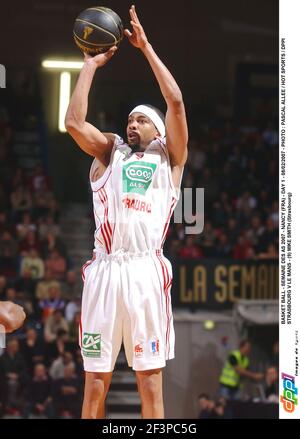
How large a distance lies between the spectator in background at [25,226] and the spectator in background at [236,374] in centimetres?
320

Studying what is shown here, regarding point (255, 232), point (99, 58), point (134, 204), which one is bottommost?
point (255, 232)

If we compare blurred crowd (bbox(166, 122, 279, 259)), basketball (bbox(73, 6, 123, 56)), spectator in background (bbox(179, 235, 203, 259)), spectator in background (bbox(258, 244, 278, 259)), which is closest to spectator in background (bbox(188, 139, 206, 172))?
blurred crowd (bbox(166, 122, 279, 259))

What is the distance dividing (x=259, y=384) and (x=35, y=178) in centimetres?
392

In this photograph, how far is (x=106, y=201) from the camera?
6.52m

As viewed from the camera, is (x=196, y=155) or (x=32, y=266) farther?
(x=196, y=155)

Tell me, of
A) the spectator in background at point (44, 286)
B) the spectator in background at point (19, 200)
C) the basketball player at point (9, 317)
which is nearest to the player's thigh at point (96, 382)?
the basketball player at point (9, 317)

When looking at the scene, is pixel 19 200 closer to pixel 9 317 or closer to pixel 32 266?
pixel 32 266

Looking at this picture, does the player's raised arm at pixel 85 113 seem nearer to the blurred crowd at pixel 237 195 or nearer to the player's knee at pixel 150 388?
the player's knee at pixel 150 388

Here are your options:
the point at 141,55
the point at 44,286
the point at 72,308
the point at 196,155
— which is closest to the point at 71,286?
the point at 72,308

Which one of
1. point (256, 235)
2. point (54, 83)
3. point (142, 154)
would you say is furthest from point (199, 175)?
point (142, 154)

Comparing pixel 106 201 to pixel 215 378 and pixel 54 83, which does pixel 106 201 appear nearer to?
pixel 54 83

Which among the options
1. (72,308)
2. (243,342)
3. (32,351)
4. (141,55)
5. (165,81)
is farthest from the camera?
(243,342)

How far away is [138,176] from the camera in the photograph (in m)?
6.56

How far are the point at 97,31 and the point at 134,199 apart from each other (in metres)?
1.06
